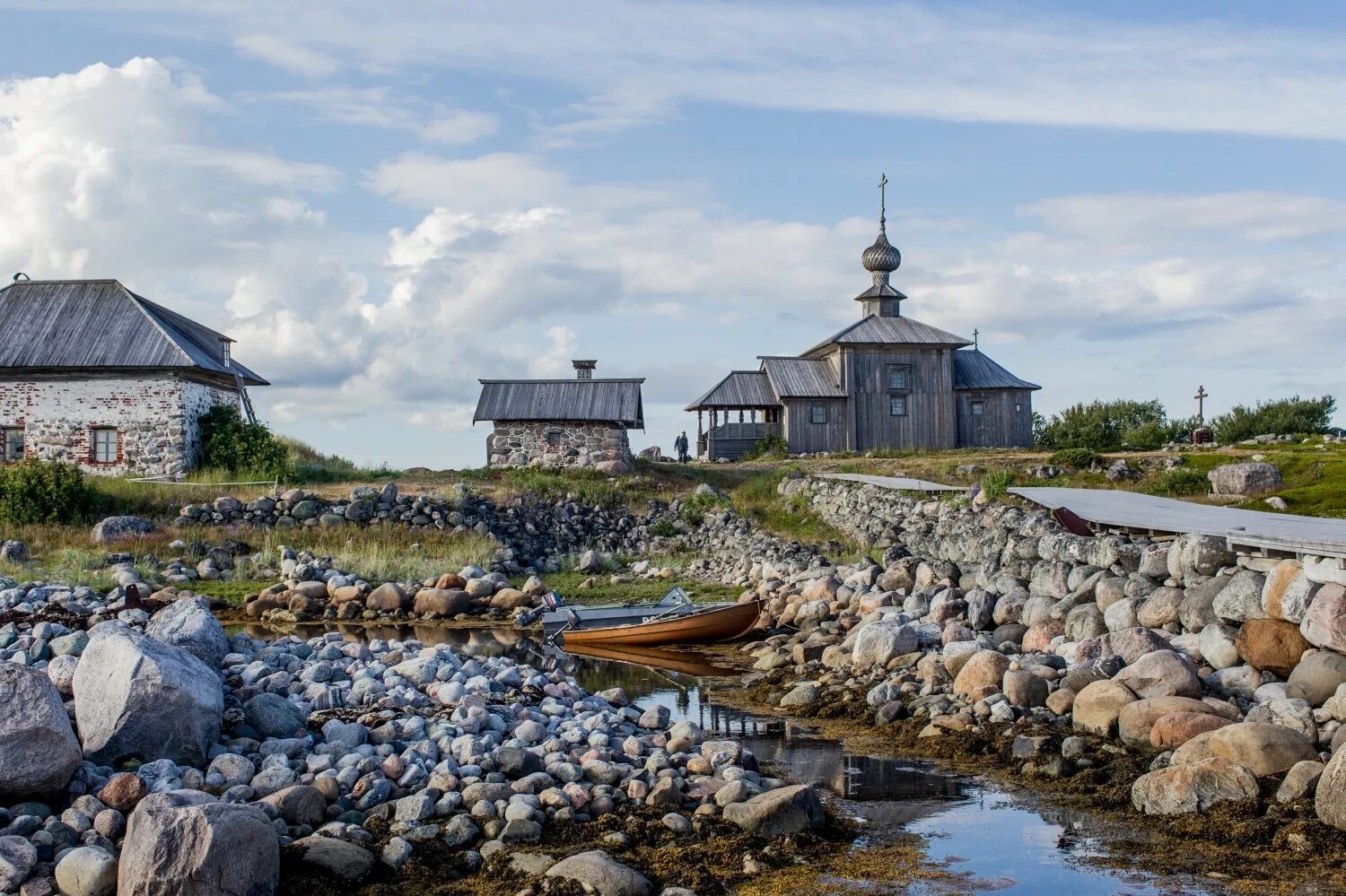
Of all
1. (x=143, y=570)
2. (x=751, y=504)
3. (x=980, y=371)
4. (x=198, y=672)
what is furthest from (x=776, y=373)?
(x=198, y=672)

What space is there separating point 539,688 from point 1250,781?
21.5ft

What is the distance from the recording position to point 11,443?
33.8 m

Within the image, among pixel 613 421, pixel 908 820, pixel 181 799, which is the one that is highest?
pixel 613 421

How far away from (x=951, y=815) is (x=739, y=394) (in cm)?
3437

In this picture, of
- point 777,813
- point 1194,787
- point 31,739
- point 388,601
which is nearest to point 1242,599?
point 1194,787

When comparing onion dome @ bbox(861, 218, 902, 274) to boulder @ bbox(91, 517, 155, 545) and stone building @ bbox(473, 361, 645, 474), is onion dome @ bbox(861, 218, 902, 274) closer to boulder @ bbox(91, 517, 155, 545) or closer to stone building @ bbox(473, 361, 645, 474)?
stone building @ bbox(473, 361, 645, 474)

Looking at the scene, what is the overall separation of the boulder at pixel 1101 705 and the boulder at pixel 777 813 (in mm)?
3624

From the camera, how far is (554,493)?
106ft

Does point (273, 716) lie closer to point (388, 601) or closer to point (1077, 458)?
point (388, 601)

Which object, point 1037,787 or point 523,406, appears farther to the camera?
point 523,406

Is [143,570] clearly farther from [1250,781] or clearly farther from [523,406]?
[1250,781]

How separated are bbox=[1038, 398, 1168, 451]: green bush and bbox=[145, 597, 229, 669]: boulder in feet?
114

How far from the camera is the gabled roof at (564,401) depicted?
3706 centimetres

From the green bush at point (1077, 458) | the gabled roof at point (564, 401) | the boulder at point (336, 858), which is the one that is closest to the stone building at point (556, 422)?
the gabled roof at point (564, 401)
